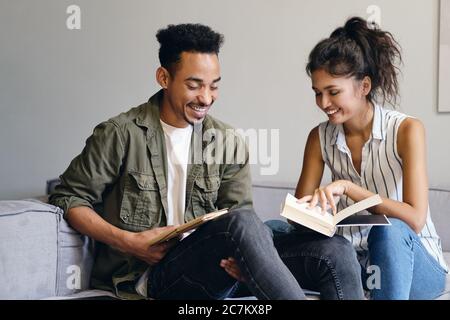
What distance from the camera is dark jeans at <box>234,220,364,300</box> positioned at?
1.42 metres

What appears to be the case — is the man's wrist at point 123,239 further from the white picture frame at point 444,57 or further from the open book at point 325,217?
the white picture frame at point 444,57

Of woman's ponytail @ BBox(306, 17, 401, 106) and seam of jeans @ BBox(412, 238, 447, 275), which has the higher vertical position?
woman's ponytail @ BBox(306, 17, 401, 106)

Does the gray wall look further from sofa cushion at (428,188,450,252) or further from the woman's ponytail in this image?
the woman's ponytail

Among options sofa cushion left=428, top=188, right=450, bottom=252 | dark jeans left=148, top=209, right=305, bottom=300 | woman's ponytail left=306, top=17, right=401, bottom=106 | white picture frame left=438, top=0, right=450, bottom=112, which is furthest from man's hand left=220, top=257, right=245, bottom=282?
white picture frame left=438, top=0, right=450, bottom=112

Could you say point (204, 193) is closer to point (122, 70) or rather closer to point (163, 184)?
point (163, 184)

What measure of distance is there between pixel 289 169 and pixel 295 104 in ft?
0.75

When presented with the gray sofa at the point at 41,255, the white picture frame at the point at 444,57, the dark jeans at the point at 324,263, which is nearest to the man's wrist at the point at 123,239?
the gray sofa at the point at 41,255

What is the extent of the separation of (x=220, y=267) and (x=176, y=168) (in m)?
0.35

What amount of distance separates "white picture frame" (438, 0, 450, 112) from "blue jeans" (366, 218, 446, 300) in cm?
80

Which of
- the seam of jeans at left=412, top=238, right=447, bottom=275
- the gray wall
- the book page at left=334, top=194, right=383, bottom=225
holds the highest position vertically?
the gray wall
